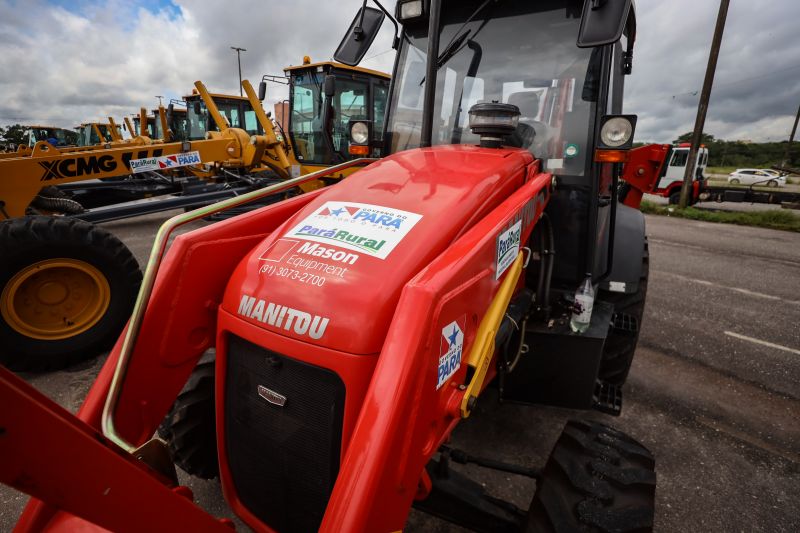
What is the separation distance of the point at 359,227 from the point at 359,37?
1608 millimetres

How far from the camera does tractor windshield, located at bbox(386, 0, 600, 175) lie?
2.23m

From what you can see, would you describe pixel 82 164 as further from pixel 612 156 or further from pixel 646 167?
pixel 646 167

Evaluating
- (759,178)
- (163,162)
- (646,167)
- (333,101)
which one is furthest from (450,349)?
(759,178)

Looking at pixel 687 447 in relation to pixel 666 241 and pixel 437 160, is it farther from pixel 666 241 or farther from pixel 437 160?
pixel 666 241

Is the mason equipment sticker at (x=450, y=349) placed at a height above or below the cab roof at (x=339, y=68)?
below

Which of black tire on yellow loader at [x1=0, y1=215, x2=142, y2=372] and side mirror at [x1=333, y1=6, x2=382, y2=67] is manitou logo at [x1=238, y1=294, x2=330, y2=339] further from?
black tire on yellow loader at [x1=0, y1=215, x2=142, y2=372]

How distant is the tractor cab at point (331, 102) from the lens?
335 inches

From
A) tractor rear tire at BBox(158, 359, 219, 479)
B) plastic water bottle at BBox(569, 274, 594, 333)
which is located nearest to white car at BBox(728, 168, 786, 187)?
plastic water bottle at BBox(569, 274, 594, 333)

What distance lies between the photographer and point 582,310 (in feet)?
6.85

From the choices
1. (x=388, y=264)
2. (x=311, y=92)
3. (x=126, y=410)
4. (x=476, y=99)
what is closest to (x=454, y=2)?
(x=476, y=99)

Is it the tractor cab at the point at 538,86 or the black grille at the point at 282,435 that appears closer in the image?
the black grille at the point at 282,435

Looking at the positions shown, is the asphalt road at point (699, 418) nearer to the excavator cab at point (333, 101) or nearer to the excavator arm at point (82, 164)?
the excavator arm at point (82, 164)

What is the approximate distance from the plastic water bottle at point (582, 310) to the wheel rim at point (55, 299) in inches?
133

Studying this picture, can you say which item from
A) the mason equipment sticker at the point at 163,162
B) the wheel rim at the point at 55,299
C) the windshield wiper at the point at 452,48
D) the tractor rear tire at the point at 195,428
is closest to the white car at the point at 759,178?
the mason equipment sticker at the point at 163,162
